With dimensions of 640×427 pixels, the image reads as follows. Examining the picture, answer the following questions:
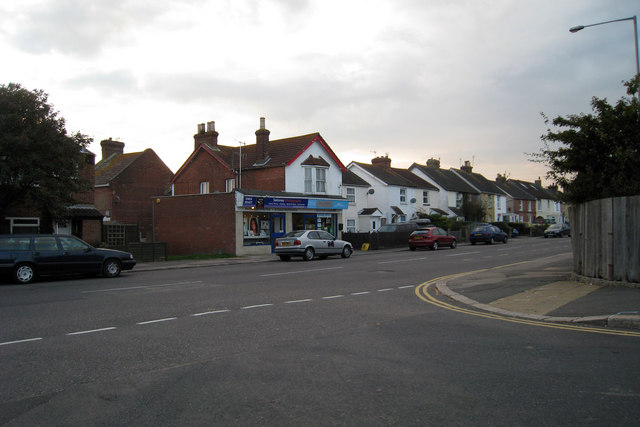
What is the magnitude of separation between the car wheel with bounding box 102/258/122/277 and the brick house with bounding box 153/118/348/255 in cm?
1106

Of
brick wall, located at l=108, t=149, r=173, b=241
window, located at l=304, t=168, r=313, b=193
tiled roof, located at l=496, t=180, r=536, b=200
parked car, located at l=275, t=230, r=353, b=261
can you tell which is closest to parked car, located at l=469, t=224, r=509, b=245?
window, located at l=304, t=168, r=313, b=193

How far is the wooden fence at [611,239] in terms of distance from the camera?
33.6ft

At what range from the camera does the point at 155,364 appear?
19.0 feet

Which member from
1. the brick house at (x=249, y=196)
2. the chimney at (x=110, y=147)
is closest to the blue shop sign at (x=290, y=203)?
the brick house at (x=249, y=196)

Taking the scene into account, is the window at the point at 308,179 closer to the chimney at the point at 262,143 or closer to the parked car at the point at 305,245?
the chimney at the point at 262,143

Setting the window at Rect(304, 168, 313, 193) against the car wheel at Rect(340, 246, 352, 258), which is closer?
the car wheel at Rect(340, 246, 352, 258)

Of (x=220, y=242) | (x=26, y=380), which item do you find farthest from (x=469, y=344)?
(x=220, y=242)

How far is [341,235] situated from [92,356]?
100 feet

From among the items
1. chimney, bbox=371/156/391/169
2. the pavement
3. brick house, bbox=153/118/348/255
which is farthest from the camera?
chimney, bbox=371/156/391/169

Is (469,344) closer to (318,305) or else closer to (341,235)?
(318,305)

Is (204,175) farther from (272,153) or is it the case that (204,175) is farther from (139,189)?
(139,189)

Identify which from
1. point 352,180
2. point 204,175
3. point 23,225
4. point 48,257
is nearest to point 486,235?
point 352,180

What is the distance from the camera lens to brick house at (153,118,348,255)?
29250 mm

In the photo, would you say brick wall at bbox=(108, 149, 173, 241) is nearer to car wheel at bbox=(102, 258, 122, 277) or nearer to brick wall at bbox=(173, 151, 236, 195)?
brick wall at bbox=(173, 151, 236, 195)
